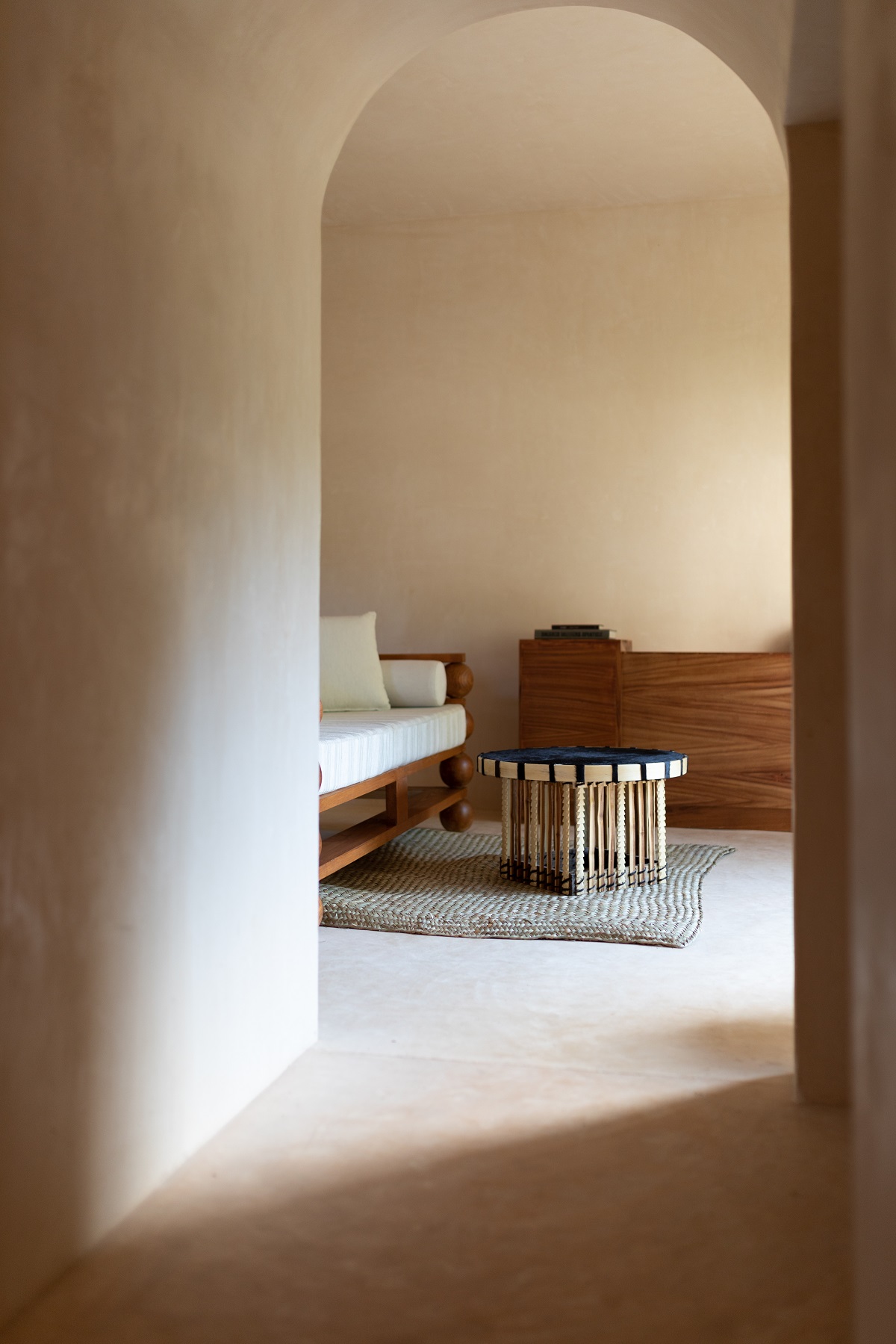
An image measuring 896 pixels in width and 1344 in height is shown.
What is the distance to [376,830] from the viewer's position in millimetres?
3498

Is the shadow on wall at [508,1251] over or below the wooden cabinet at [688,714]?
below

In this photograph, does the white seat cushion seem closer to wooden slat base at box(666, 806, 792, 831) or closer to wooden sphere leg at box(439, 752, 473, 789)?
wooden sphere leg at box(439, 752, 473, 789)

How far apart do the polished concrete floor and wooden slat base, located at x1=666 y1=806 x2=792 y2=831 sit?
2373 millimetres

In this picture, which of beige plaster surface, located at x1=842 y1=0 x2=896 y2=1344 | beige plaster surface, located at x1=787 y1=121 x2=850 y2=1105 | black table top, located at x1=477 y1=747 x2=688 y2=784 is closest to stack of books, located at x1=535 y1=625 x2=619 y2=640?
black table top, located at x1=477 y1=747 x2=688 y2=784

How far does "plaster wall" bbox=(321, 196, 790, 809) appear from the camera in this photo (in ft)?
17.1

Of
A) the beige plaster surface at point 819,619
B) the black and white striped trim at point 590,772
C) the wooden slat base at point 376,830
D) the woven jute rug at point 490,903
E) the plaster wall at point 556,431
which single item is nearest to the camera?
the beige plaster surface at point 819,619

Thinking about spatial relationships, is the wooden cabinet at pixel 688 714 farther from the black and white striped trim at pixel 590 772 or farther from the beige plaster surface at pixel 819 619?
the beige plaster surface at pixel 819 619

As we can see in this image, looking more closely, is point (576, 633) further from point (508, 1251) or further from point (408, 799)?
point (508, 1251)

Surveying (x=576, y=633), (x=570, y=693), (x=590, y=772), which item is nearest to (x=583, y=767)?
(x=590, y=772)

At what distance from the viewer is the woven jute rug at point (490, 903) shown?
2.85m

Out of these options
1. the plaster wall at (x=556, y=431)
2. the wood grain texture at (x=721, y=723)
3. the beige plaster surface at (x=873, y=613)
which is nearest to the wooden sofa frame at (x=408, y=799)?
the plaster wall at (x=556, y=431)

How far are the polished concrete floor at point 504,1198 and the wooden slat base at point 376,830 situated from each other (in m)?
0.78

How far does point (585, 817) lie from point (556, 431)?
264cm

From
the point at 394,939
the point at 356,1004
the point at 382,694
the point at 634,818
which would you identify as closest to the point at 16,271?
the point at 356,1004
